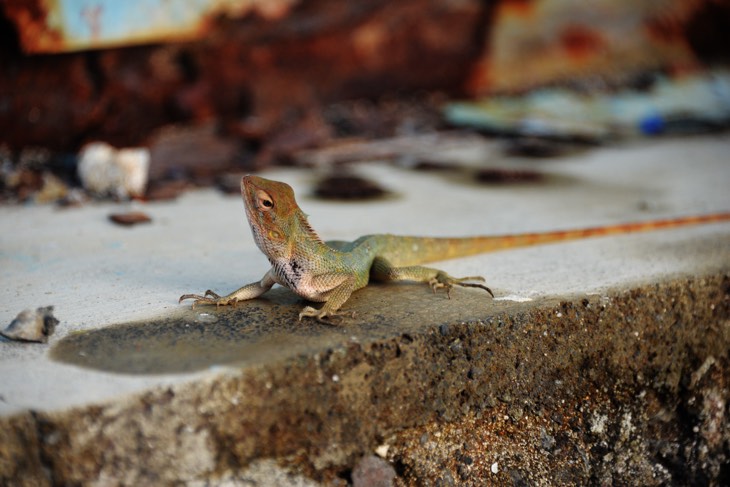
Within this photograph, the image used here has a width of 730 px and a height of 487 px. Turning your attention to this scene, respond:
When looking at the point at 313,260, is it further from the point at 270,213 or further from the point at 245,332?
the point at 245,332

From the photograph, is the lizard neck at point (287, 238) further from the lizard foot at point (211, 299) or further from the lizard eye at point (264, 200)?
the lizard foot at point (211, 299)

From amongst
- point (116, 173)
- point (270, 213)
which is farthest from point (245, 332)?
point (116, 173)

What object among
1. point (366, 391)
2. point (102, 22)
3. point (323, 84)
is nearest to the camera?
point (366, 391)

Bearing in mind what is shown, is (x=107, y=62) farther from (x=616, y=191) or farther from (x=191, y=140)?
(x=616, y=191)

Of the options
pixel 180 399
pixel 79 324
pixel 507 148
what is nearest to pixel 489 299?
pixel 180 399

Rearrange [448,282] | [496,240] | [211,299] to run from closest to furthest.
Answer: [211,299] < [448,282] < [496,240]

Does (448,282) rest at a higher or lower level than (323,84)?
lower

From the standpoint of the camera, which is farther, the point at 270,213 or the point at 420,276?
the point at 420,276

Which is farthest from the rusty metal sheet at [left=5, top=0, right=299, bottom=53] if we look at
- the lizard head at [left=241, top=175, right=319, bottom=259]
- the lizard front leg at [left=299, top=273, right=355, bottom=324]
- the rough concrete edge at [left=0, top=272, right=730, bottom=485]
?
the rough concrete edge at [left=0, top=272, right=730, bottom=485]
